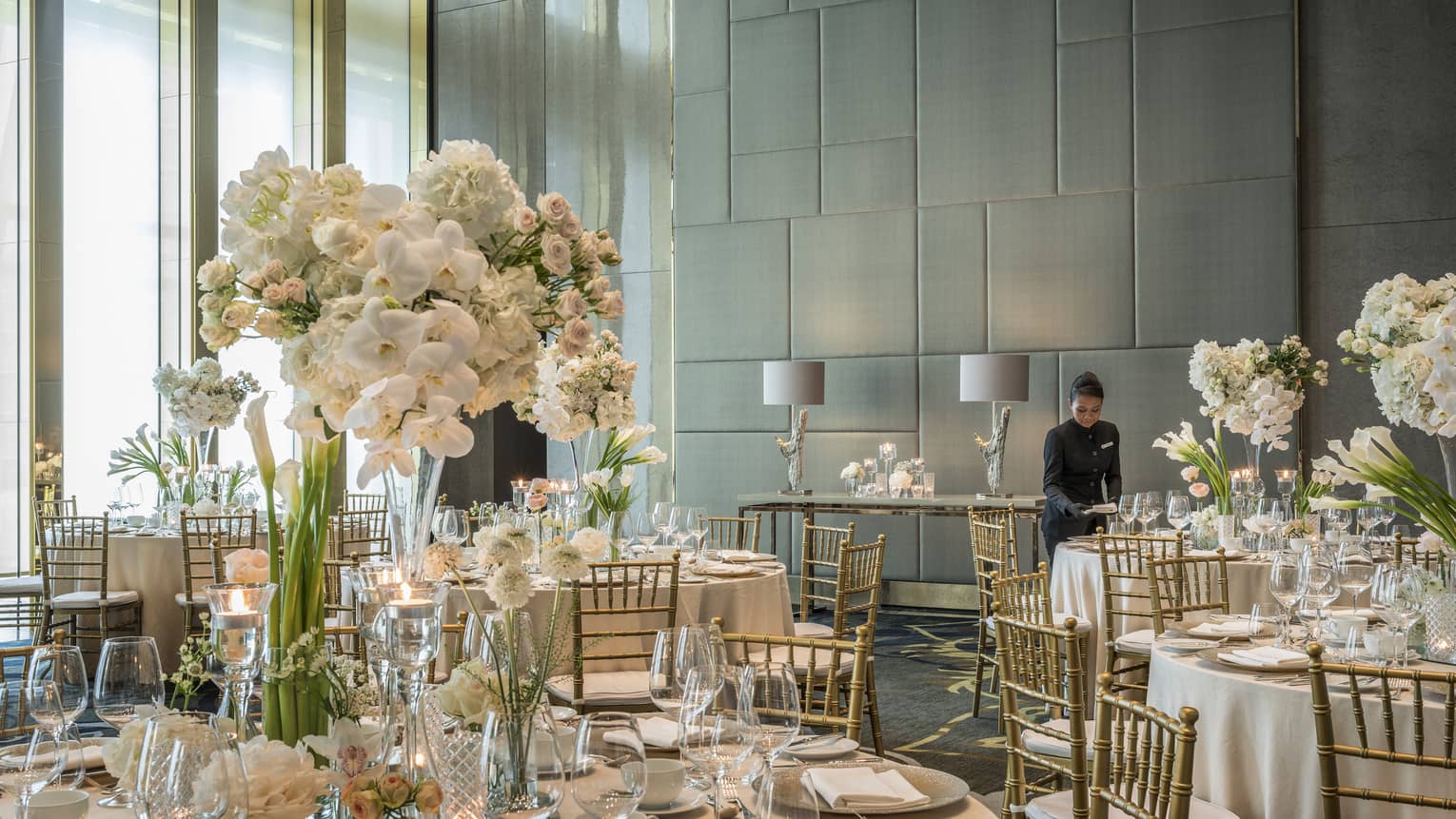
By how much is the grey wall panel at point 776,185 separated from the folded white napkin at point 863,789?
825 centimetres

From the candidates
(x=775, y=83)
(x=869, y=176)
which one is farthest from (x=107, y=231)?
(x=869, y=176)

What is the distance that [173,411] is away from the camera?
24.8ft

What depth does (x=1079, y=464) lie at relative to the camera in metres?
6.95

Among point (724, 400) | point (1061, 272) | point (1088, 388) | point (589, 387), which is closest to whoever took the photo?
point (589, 387)

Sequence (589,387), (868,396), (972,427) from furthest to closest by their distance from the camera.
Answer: (868,396), (972,427), (589,387)

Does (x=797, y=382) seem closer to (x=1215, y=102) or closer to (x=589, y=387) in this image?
(x=1215, y=102)

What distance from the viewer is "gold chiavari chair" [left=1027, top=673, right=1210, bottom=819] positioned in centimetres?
210

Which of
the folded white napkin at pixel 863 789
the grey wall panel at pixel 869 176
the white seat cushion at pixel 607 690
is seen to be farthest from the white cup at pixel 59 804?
the grey wall panel at pixel 869 176

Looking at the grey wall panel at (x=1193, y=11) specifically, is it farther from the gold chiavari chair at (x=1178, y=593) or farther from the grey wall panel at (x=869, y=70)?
the gold chiavari chair at (x=1178, y=593)

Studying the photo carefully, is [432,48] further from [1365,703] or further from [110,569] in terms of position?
[1365,703]

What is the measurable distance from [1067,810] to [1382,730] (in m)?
0.75

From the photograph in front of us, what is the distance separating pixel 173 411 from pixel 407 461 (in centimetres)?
669

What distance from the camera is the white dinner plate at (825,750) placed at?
89.9 inches

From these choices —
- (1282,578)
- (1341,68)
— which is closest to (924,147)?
(1341,68)
